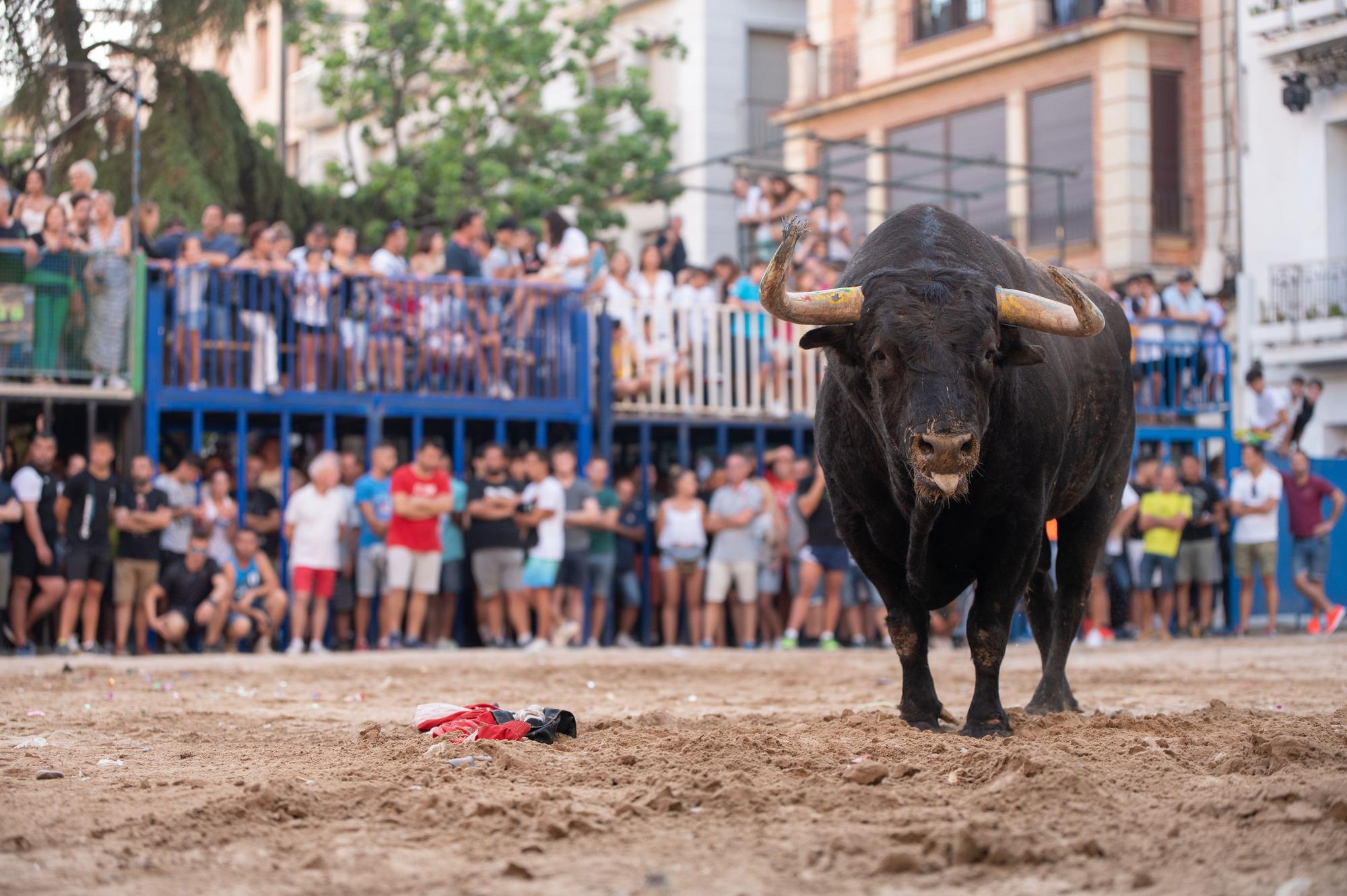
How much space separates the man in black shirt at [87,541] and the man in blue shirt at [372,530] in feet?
7.22

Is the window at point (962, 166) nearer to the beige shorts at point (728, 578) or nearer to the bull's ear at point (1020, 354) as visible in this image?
the beige shorts at point (728, 578)

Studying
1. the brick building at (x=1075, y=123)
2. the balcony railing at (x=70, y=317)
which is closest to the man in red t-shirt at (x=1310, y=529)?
the brick building at (x=1075, y=123)

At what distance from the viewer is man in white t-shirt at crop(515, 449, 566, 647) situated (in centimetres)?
1580

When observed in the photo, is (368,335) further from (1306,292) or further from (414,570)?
(1306,292)

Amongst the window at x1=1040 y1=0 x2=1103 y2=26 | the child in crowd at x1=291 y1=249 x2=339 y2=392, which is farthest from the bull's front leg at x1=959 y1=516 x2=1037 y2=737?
the window at x1=1040 y1=0 x2=1103 y2=26

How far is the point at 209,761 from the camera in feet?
21.2

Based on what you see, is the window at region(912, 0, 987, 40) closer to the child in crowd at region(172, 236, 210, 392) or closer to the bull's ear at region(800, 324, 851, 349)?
the child in crowd at region(172, 236, 210, 392)

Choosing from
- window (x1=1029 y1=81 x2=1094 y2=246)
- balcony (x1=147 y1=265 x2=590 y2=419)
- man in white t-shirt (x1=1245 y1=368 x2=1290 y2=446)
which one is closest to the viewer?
balcony (x1=147 y1=265 x2=590 y2=419)

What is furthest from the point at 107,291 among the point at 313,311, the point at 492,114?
the point at 492,114

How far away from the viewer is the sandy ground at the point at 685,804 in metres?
4.18

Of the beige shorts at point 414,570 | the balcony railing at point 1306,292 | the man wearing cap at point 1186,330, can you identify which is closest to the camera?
the beige shorts at point 414,570

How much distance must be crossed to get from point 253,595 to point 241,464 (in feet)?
4.14

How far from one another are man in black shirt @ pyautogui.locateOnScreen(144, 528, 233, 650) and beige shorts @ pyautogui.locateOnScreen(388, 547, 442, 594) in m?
1.43

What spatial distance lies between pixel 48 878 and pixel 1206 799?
10.7 feet
